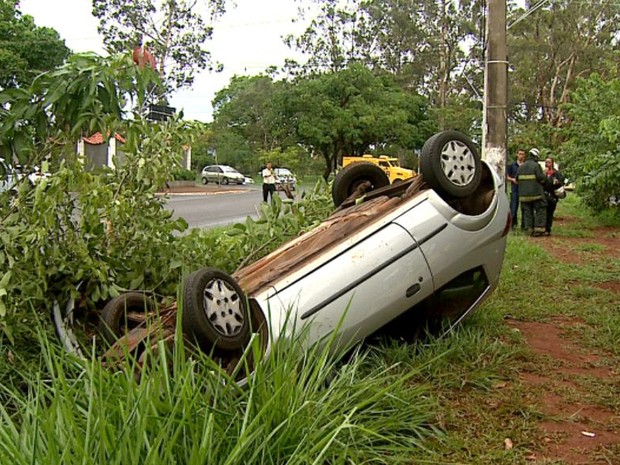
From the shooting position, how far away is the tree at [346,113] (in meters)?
48.7

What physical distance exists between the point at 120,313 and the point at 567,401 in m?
2.43

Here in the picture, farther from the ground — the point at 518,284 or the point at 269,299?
the point at 269,299

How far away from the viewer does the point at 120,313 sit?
12.8 ft

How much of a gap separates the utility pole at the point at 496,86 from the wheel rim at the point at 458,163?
6664 millimetres

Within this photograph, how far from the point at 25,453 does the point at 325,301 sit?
5.97ft

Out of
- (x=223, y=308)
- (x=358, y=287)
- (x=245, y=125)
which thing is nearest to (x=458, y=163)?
(x=358, y=287)

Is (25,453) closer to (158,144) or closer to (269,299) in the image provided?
(269,299)

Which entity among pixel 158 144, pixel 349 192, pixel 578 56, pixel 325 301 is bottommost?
pixel 325 301

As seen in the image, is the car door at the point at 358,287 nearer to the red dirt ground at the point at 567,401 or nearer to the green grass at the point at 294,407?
the green grass at the point at 294,407

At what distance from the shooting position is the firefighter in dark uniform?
13.0 metres

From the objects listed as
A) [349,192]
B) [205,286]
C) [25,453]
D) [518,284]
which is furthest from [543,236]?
[25,453]

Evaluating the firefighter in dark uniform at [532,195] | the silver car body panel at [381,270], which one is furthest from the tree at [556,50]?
the silver car body panel at [381,270]

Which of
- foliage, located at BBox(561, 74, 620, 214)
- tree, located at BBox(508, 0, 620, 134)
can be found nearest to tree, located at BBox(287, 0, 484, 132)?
tree, located at BBox(508, 0, 620, 134)

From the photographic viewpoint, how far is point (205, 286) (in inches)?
137
